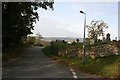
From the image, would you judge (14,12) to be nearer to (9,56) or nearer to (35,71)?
(9,56)

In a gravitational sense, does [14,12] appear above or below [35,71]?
above

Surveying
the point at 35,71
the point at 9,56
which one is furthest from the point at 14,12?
the point at 35,71

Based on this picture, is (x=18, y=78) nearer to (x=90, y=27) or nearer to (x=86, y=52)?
(x=86, y=52)

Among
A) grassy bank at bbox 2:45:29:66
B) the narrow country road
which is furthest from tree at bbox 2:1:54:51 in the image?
the narrow country road

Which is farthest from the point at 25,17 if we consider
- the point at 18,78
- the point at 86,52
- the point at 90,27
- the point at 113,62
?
the point at 90,27

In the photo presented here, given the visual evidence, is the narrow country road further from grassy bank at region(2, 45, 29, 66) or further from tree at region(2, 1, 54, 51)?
tree at region(2, 1, 54, 51)

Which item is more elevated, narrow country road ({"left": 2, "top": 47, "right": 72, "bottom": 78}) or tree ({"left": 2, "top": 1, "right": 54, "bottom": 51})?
tree ({"left": 2, "top": 1, "right": 54, "bottom": 51})

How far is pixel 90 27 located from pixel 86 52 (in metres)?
32.3

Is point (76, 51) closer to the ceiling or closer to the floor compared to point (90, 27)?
closer to the floor

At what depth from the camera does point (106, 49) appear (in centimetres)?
2886

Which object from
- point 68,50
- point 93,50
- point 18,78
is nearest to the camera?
point 18,78

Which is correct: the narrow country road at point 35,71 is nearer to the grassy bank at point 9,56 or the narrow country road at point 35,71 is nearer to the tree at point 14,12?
the grassy bank at point 9,56

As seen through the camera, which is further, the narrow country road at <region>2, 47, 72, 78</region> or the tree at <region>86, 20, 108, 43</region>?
the tree at <region>86, 20, 108, 43</region>

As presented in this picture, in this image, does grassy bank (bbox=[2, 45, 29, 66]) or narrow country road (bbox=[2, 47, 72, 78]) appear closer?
narrow country road (bbox=[2, 47, 72, 78])
